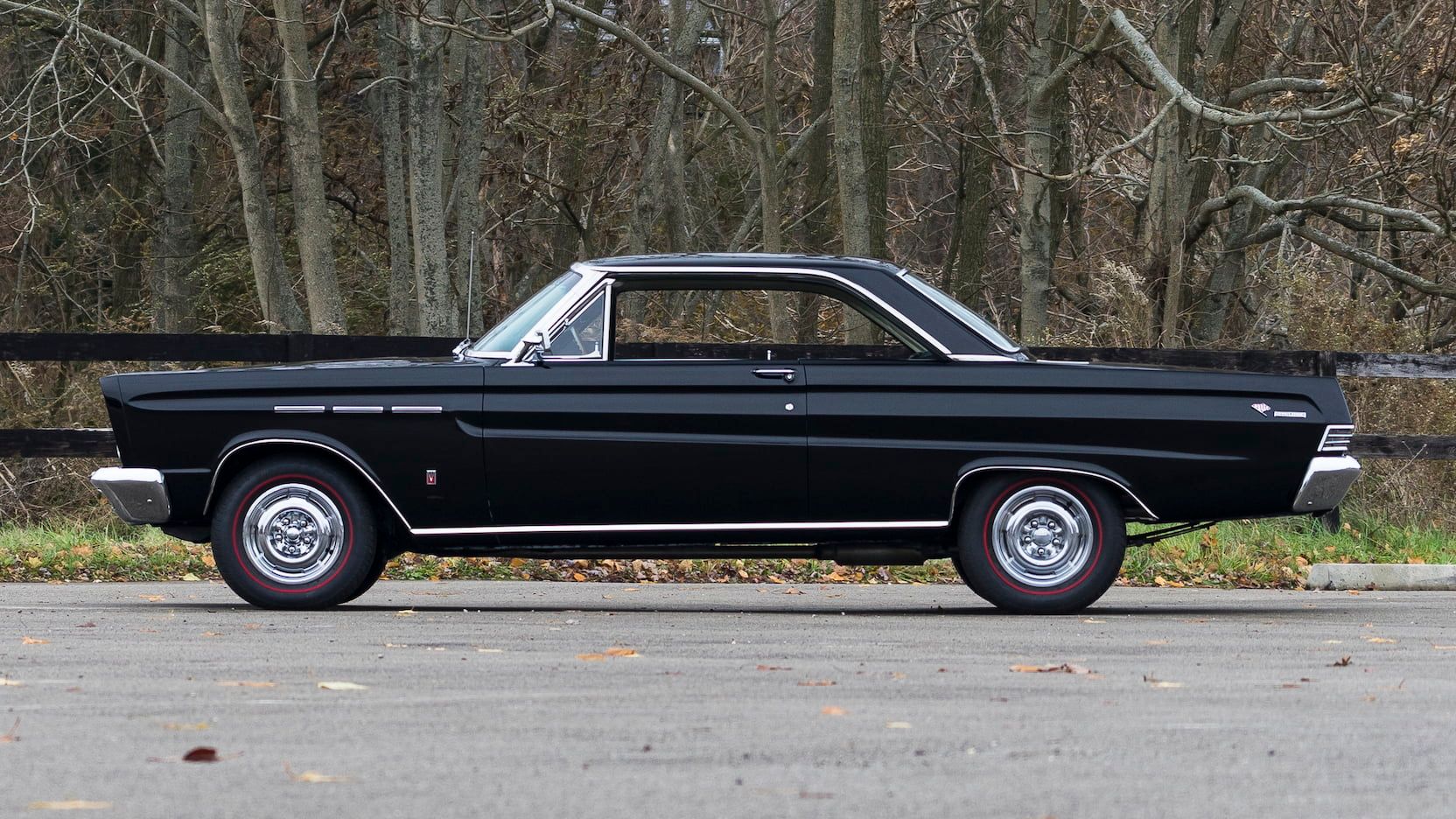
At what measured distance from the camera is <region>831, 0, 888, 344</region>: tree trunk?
64.0 feet

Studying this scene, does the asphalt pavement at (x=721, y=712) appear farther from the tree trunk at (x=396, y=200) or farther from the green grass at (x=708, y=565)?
Answer: the tree trunk at (x=396, y=200)

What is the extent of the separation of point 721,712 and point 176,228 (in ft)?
74.0

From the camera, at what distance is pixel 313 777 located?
16.9ft

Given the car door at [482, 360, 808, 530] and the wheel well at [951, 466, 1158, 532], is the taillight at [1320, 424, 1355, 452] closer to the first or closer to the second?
the wheel well at [951, 466, 1158, 532]

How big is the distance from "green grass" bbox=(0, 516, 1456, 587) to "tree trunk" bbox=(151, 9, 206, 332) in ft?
46.7

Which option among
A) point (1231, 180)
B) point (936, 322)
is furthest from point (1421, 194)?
point (936, 322)

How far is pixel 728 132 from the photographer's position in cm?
3366

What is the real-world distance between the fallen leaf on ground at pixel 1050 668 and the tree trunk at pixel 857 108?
12457mm

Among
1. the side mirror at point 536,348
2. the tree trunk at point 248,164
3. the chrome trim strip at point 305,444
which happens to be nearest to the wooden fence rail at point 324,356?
the chrome trim strip at point 305,444

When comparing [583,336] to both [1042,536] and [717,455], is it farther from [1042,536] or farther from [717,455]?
[1042,536]

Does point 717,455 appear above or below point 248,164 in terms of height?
below

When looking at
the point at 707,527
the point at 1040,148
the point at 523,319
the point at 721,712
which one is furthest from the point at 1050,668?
the point at 1040,148

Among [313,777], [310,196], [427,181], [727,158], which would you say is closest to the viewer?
[313,777]

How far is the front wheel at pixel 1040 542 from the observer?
31.1 feet
